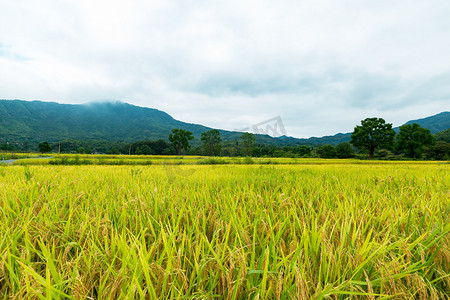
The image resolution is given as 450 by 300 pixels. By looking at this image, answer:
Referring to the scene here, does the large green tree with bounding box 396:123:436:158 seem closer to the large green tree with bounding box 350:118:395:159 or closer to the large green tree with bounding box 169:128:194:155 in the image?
the large green tree with bounding box 350:118:395:159

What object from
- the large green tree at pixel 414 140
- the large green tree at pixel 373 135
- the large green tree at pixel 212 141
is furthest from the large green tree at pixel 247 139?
the large green tree at pixel 414 140

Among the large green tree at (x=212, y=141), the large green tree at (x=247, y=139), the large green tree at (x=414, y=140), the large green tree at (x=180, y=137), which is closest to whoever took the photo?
the large green tree at (x=247, y=139)

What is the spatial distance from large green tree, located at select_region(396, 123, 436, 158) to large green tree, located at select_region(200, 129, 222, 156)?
48207mm

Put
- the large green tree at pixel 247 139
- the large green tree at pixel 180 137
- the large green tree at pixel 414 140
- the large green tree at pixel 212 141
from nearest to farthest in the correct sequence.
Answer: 1. the large green tree at pixel 247 139
2. the large green tree at pixel 212 141
3. the large green tree at pixel 414 140
4. the large green tree at pixel 180 137

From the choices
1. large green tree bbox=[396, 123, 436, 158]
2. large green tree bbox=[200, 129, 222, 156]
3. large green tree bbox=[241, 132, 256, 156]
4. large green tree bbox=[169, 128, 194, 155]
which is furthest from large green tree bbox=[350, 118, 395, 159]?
large green tree bbox=[169, 128, 194, 155]

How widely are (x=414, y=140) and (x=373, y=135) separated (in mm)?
11726

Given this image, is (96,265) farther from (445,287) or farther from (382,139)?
(382,139)

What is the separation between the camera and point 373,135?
4675 centimetres

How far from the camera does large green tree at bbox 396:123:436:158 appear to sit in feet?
154

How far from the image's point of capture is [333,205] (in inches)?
66.2

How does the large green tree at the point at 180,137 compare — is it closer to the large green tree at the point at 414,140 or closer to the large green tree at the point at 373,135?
the large green tree at the point at 373,135

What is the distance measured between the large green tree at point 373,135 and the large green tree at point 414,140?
659 cm

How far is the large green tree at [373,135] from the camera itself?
1783 inches

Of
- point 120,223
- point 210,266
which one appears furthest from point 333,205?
point 120,223
